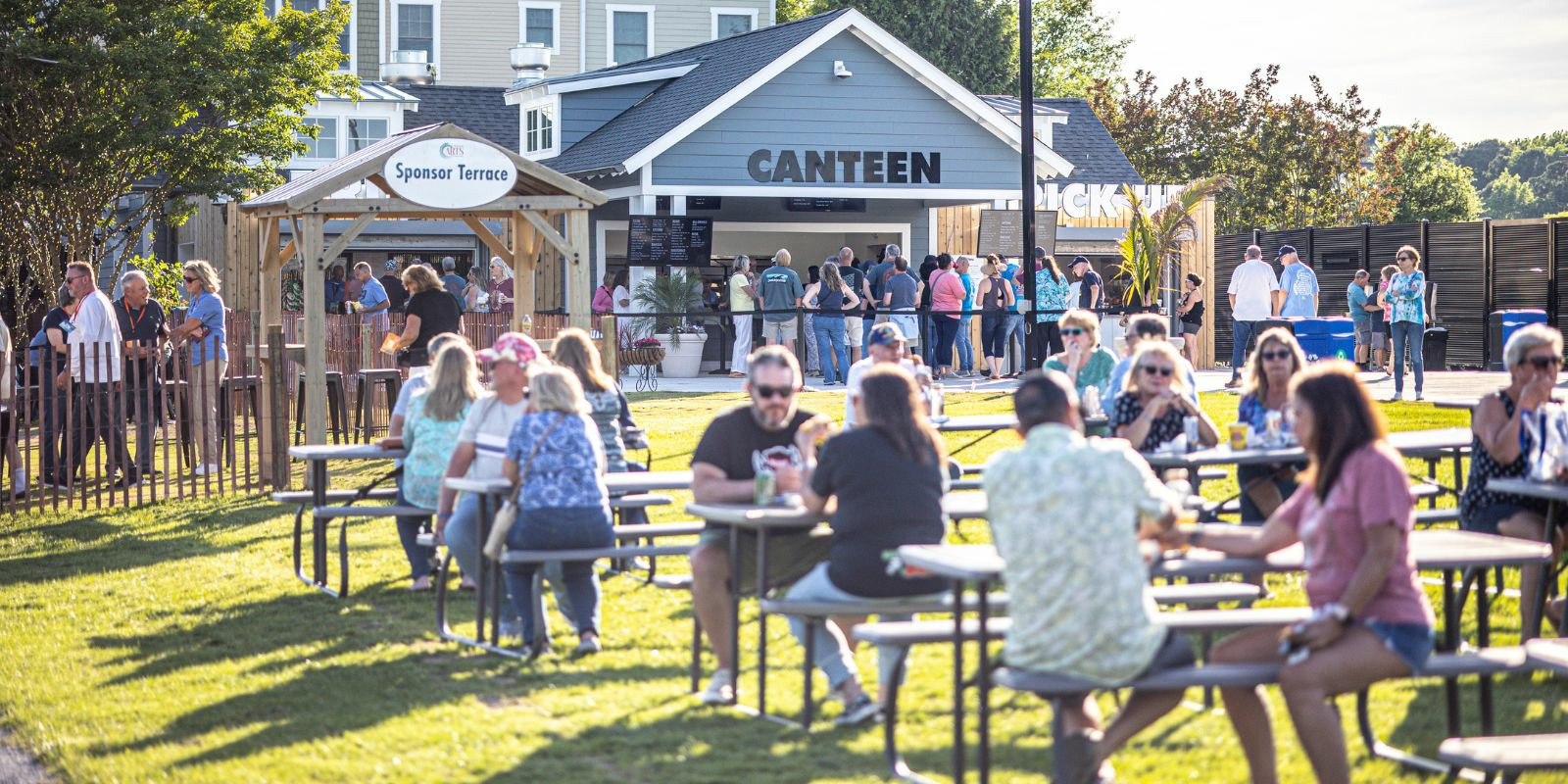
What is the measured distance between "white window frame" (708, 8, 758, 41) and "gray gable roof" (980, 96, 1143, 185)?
8.50 m

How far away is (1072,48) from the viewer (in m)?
64.1

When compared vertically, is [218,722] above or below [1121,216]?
below

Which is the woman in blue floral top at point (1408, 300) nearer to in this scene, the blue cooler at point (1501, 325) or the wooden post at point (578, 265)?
the blue cooler at point (1501, 325)

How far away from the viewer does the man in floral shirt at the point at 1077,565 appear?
5.30m

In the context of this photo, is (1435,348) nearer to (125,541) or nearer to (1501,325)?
(1501,325)

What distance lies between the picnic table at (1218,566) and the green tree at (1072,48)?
2200 inches

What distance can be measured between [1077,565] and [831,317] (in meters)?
19.0

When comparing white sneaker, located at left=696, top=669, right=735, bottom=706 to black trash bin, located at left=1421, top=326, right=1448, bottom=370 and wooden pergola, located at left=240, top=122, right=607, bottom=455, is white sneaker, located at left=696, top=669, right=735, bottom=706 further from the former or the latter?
black trash bin, located at left=1421, top=326, right=1448, bottom=370

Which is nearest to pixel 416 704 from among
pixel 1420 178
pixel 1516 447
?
pixel 1516 447

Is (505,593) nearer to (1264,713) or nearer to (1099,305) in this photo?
(1264,713)

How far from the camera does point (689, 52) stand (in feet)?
110

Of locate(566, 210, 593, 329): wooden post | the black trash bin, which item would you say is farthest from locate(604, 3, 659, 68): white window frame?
locate(566, 210, 593, 329): wooden post

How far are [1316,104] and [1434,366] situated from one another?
22.9 metres

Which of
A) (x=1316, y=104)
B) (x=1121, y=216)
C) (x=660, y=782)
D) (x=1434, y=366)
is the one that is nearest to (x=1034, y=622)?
(x=660, y=782)
